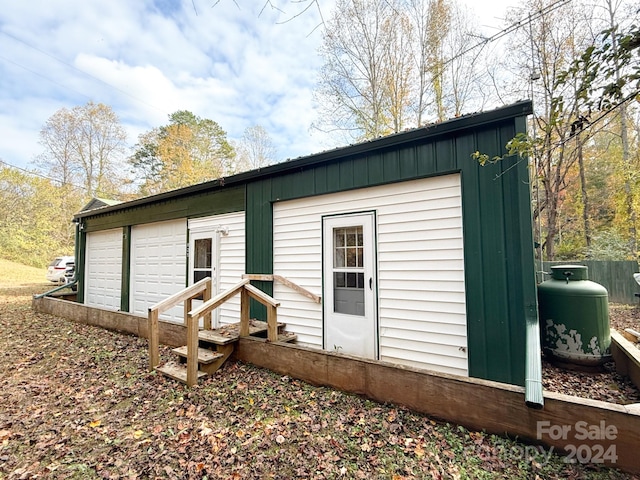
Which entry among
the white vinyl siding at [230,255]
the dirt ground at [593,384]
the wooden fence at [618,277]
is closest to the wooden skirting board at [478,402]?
the dirt ground at [593,384]

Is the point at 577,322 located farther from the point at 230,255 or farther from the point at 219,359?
the point at 230,255

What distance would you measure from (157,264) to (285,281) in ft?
13.1

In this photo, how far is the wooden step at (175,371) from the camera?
3.57 meters

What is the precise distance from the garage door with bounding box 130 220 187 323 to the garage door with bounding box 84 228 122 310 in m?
0.85

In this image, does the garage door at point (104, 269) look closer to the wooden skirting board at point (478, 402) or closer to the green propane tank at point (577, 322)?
the wooden skirting board at point (478, 402)

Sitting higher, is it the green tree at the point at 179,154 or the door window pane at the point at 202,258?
the green tree at the point at 179,154

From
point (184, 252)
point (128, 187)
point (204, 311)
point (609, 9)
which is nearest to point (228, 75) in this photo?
point (184, 252)

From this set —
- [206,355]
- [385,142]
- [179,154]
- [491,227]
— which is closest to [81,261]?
[206,355]

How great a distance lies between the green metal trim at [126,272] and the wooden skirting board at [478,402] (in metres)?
5.54

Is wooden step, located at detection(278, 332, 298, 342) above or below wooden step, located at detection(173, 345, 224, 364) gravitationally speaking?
above

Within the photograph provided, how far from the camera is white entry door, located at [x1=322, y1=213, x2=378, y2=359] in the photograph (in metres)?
4.04

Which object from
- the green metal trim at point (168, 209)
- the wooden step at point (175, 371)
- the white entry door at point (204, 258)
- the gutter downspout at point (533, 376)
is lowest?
the wooden step at point (175, 371)

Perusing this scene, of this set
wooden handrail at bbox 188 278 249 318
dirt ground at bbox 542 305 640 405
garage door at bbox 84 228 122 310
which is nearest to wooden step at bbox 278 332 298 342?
wooden handrail at bbox 188 278 249 318

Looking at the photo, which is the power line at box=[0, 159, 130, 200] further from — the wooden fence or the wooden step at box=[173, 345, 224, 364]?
the wooden fence
